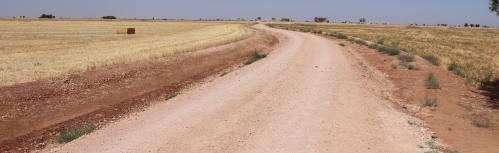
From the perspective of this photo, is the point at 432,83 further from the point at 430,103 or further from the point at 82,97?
the point at 82,97

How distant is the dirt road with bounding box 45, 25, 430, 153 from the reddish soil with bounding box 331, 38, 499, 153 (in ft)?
2.65

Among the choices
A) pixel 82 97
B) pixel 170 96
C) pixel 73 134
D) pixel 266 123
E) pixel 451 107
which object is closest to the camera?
pixel 266 123

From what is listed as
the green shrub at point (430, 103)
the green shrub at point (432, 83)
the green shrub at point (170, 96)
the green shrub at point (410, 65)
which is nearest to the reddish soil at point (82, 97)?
the green shrub at point (170, 96)

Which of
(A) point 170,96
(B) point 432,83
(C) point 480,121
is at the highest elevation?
(B) point 432,83

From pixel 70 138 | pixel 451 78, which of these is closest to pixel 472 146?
pixel 70 138

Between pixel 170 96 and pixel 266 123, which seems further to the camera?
pixel 170 96

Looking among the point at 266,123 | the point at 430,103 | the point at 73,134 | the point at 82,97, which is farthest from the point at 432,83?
the point at 73,134

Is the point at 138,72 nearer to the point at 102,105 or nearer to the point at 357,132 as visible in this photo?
the point at 102,105

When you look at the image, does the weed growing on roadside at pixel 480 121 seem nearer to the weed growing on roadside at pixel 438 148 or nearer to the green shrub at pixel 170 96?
the weed growing on roadside at pixel 438 148

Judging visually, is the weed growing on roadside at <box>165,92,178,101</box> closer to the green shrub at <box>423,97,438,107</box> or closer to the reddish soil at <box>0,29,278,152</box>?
the reddish soil at <box>0,29,278,152</box>

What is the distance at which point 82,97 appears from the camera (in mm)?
18641

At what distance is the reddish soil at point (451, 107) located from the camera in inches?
493

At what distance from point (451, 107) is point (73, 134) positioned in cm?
1067

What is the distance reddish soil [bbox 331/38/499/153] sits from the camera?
1253 centimetres
